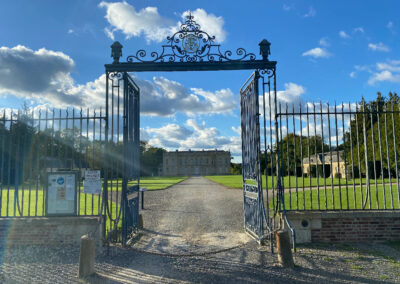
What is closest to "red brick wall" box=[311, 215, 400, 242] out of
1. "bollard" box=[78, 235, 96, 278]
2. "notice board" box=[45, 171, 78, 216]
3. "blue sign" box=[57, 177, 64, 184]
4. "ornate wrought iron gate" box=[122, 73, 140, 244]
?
"ornate wrought iron gate" box=[122, 73, 140, 244]

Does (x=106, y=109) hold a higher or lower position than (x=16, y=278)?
higher

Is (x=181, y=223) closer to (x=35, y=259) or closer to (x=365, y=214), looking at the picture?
(x=35, y=259)

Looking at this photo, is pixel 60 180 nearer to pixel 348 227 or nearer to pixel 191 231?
pixel 191 231

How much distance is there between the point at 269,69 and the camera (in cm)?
625

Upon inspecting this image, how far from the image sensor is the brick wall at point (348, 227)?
235 inches

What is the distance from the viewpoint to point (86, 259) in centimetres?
448

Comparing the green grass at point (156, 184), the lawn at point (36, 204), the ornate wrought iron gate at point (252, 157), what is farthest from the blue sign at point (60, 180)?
the green grass at point (156, 184)

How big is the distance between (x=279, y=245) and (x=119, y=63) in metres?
4.71

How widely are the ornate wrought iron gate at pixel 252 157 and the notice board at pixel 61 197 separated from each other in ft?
12.3

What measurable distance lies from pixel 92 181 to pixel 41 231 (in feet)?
4.62

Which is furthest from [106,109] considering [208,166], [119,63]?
[208,166]

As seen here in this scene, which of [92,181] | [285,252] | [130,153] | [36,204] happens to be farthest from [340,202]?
[36,204]

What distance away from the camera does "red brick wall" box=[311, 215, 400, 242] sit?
6.00m

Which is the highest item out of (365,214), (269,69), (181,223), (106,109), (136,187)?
(269,69)
